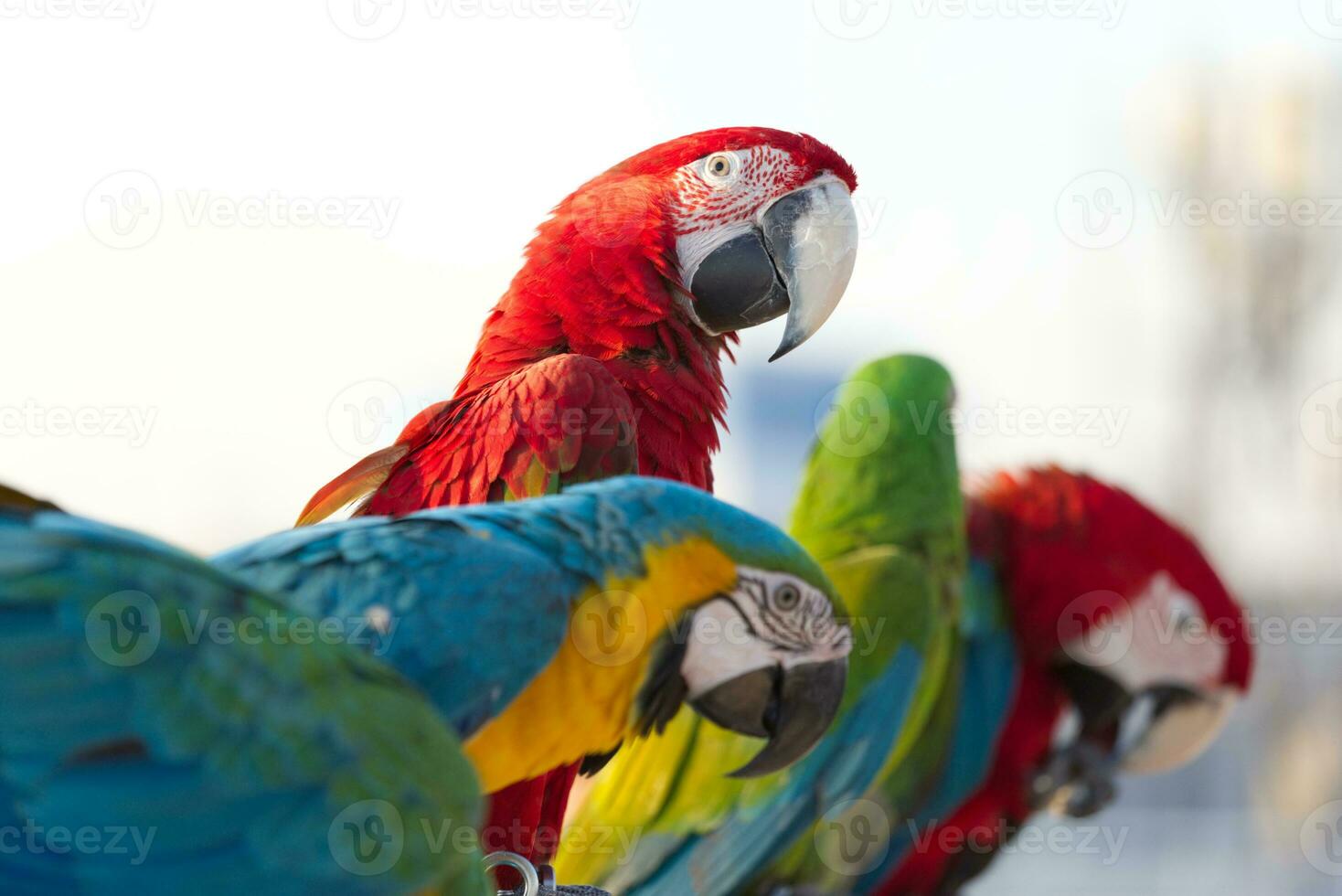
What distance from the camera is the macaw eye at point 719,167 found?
1.38m

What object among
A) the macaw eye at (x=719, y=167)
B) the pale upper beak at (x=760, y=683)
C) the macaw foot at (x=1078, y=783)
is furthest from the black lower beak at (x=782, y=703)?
the macaw foot at (x=1078, y=783)

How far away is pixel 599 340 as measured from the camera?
51.9 inches

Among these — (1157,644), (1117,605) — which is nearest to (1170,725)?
(1157,644)

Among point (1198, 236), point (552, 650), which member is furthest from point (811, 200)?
point (1198, 236)

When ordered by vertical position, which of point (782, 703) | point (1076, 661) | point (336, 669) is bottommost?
point (1076, 661)

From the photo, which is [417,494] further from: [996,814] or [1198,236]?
[1198,236]

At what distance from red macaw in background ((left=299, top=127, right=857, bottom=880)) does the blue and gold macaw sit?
30 cm

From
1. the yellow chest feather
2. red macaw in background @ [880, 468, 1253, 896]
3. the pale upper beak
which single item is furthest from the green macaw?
the yellow chest feather

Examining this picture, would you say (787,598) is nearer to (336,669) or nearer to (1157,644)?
(336,669)

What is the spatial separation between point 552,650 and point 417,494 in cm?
49

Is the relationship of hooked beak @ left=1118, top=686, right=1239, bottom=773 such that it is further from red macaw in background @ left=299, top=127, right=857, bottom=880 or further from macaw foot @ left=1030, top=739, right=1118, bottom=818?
red macaw in background @ left=299, top=127, right=857, bottom=880

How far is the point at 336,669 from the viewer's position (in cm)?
70

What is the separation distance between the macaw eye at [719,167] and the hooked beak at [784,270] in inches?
2.3

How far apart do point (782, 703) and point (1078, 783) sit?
1.55 meters
